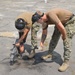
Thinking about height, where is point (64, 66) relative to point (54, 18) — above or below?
below

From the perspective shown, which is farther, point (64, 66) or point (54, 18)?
point (64, 66)

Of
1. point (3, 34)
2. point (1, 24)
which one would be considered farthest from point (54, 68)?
point (1, 24)

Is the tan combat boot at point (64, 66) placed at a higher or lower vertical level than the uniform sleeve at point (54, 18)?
lower

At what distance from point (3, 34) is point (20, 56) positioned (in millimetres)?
2352

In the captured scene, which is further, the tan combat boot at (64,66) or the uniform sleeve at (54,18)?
the tan combat boot at (64,66)

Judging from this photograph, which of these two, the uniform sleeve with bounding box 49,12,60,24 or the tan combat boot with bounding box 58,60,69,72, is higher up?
the uniform sleeve with bounding box 49,12,60,24

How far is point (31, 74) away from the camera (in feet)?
18.9

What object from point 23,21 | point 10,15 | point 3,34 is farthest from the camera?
point 10,15

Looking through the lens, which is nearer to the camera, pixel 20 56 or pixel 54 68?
pixel 54 68

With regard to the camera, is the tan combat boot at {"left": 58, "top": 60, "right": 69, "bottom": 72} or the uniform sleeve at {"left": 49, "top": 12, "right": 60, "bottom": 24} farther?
the tan combat boot at {"left": 58, "top": 60, "right": 69, "bottom": 72}

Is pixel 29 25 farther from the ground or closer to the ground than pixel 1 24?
farther from the ground

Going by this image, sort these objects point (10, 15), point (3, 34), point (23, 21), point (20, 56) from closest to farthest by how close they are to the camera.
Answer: point (23, 21)
point (20, 56)
point (3, 34)
point (10, 15)

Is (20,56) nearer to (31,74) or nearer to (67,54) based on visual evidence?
(31,74)

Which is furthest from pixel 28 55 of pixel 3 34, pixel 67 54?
pixel 3 34
